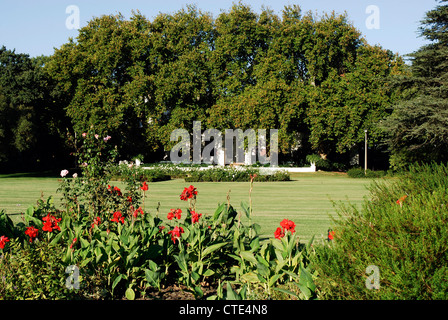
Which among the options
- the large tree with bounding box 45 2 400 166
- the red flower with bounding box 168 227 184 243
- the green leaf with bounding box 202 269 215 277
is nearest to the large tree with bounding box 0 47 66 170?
the large tree with bounding box 45 2 400 166

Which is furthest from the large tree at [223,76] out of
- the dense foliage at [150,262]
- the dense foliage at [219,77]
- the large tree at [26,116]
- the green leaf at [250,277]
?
the green leaf at [250,277]

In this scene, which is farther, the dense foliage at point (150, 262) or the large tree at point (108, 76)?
the large tree at point (108, 76)

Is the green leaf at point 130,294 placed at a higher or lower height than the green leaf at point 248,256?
lower

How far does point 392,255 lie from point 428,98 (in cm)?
2304

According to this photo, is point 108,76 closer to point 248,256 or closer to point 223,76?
point 223,76

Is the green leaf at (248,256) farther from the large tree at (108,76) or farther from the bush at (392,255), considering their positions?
the large tree at (108,76)

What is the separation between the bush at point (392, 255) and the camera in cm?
327

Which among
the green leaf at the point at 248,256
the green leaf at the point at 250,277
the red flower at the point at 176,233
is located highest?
the red flower at the point at 176,233

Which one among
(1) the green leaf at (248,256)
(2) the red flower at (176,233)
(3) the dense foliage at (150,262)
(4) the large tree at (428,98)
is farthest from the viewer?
(4) the large tree at (428,98)

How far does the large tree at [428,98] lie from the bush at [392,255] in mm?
21354

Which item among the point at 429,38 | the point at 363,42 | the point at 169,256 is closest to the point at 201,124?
the point at 363,42

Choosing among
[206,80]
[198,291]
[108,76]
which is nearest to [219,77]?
[206,80]

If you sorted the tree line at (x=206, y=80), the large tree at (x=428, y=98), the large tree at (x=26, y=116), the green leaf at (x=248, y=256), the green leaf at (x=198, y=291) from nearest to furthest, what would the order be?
the green leaf at (x=198, y=291) → the green leaf at (x=248, y=256) → the large tree at (x=428, y=98) → the large tree at (x=26, y=116) → the tree line at (x=206, y=80)
